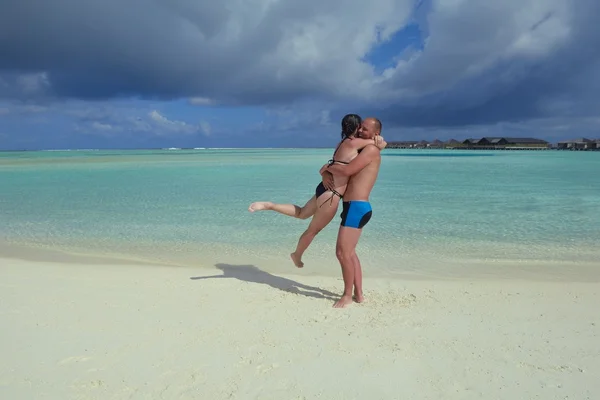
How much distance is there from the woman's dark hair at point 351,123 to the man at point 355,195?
67 mm

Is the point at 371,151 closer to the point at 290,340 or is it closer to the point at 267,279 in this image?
the point at 290,340

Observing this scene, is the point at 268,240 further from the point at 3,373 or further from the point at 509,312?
the point at 3,373

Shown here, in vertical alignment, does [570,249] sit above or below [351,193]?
below

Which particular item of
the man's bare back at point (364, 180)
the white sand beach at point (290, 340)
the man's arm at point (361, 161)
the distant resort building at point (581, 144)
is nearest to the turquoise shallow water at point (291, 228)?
the white sand beach at point (290, 340)

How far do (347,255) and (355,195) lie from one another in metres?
0.69

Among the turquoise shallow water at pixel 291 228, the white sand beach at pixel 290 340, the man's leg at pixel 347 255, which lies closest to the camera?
the white sand beach at pixel 290 340

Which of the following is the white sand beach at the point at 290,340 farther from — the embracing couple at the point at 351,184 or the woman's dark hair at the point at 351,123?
the woman's dark hair at the point at 351,123

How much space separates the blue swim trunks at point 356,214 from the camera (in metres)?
4.77

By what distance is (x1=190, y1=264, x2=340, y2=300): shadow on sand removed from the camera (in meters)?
5.51

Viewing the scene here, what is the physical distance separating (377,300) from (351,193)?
139 cm

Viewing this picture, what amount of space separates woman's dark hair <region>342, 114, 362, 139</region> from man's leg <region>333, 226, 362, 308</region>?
1.08m

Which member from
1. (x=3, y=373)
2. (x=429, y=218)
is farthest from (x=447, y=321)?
(x=429, y=218)

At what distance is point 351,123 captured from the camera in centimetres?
470

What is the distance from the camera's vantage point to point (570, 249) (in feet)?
26.7
